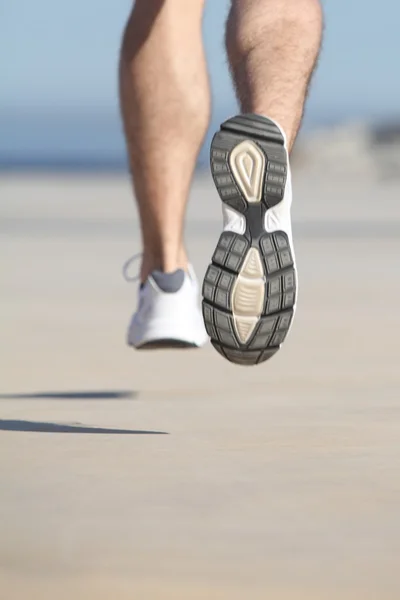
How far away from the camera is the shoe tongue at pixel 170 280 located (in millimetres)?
3236

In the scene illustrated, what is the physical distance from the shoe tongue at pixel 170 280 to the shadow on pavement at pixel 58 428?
0.33 m

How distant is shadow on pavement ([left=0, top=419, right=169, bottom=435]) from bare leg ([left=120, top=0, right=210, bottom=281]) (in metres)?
0.39

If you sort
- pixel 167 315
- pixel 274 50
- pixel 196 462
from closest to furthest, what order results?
1. pixel 196 462
2. pixel 274 50
3. pixel 167 315

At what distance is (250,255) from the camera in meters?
2.71

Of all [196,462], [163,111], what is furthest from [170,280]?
[196,462]

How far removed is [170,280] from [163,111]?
37 centimetres

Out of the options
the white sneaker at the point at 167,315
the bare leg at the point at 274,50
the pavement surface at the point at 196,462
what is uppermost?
the bare leg at the point at 274,50

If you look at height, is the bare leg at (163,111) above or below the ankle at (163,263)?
above

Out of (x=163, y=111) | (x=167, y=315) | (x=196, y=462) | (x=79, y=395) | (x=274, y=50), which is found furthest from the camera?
(x=79, y=395)

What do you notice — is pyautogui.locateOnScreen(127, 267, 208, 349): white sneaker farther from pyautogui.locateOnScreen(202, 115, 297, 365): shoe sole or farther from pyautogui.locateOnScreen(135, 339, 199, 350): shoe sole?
pyautogui.locateOnScreen(202, 115, 297, 365): shoe sole

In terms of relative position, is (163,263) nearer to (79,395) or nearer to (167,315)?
(167,315)

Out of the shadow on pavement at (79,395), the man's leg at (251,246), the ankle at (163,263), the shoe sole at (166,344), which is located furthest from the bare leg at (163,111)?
the man's leg at (251,246)

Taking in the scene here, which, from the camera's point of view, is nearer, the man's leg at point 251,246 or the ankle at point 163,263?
the man's leg at point 251,246

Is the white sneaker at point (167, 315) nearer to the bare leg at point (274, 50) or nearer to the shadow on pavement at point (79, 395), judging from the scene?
the shadow on pavement at point (79, 395)
